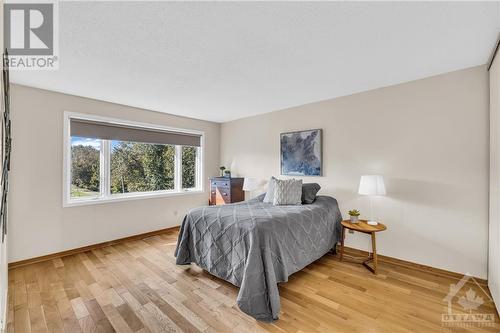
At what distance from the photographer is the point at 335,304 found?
6.79ft

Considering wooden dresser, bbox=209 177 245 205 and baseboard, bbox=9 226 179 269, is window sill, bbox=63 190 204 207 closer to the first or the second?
wooden dresser, bbox=209 177 245 205

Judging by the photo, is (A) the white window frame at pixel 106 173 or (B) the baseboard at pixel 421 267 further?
(A) the white window frame at pixel 106 173

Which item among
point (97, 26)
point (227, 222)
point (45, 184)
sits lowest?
point (227, 222)

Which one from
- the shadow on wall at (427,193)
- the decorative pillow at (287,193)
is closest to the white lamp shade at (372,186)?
the shadow on wall at (427,193)

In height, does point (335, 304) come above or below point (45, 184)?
below

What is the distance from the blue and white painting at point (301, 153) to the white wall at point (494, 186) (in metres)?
1.89

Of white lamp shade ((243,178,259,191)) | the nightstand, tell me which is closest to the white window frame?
white lamp shade ((243,178,259,191))

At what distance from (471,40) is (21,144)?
5.01 metres

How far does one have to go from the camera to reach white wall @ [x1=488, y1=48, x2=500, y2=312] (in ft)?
6.35

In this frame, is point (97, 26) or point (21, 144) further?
point (21, 144)

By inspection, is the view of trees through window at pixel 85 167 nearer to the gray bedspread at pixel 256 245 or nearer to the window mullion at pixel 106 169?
the window mullion at pixel 106 169

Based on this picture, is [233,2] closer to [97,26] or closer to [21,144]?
[97,26]

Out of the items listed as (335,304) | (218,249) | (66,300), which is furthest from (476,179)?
(66,300)

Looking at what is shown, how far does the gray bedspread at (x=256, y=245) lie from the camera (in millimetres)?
1959
